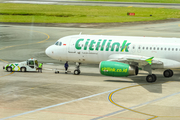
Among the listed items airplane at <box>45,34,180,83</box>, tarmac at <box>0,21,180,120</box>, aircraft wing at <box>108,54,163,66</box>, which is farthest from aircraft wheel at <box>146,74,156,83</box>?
aircraft wing at <box>108,54,163,66</box>

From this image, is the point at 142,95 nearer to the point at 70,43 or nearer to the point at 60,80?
the point at 60,80

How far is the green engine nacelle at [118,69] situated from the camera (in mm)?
36000

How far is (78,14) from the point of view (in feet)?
368

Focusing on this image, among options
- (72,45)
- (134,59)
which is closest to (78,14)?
(72,45)

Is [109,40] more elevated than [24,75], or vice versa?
[109,40]

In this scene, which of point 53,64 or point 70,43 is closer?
point 70,43

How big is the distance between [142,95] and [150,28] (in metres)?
58.4

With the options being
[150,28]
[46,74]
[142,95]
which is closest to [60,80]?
[46,74]

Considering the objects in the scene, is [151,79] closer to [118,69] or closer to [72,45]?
[118,69]

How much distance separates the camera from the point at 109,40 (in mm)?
40000

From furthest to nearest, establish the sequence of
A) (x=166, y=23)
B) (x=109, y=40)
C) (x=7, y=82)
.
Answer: (x=166, y=23), (x=109, y=40), (x=7, y=82)

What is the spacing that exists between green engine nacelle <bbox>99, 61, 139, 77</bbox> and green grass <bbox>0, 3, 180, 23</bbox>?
63113mm

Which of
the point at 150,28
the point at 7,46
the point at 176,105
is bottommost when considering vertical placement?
the point at 176,105

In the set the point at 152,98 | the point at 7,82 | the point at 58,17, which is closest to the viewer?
the point at 152,98
